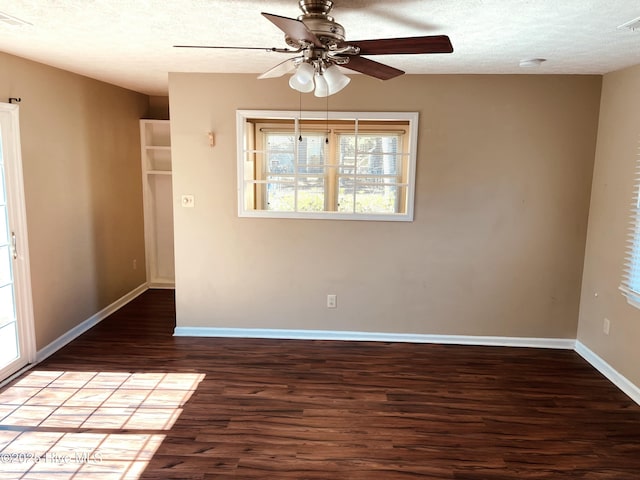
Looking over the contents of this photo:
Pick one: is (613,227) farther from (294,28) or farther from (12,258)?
(12,258)

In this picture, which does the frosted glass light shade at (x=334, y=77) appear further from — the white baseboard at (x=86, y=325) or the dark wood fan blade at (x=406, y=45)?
the white baseboard at (x=86, y=325)

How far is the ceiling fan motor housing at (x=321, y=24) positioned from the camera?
190 centimetres

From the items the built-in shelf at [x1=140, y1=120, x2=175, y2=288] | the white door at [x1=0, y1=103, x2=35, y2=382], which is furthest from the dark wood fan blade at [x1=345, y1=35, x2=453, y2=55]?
the built-in shelf at [x1=140, y1=120, x2=175, y2=288]

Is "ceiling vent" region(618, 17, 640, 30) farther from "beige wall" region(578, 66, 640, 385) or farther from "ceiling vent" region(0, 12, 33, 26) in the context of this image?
"ceiling vent" region(0, 12, 33, 26)

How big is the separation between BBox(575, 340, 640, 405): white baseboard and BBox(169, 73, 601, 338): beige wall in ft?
0.68

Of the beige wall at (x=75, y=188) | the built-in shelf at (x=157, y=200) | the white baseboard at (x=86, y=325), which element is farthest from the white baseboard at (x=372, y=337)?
the built-in shelf at (x=157, y=200)

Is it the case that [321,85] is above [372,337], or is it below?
above

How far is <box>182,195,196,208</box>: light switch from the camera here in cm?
399

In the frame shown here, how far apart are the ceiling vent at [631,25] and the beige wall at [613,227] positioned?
1095mm

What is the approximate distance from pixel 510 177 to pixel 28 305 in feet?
13.7

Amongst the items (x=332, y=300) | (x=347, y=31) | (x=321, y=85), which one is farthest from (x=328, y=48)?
(x=332, y=300)

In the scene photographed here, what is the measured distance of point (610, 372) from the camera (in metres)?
3.47

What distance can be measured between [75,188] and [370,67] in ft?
10.4

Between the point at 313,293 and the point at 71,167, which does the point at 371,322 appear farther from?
the point at 71,167
